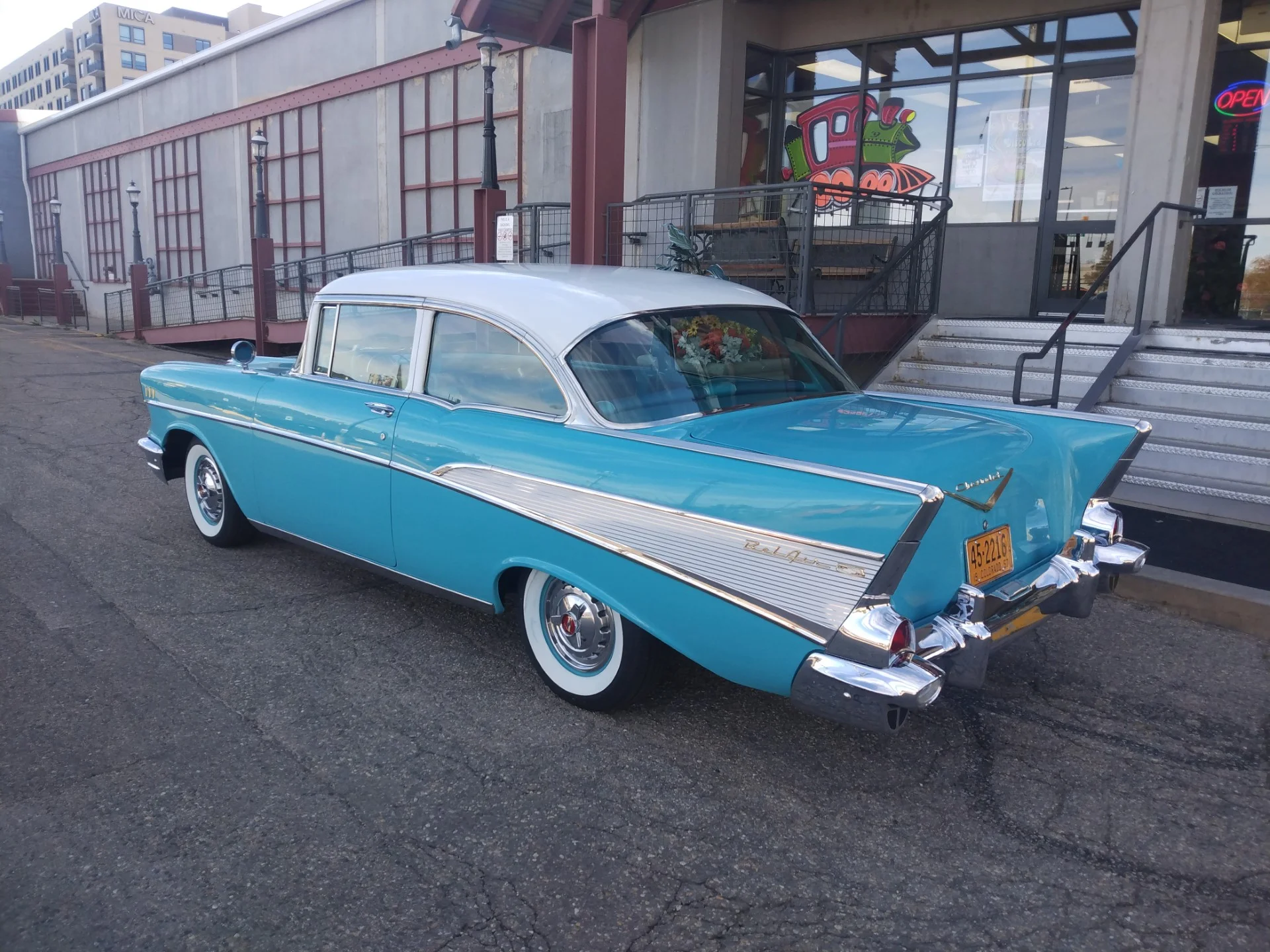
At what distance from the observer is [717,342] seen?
414 cm

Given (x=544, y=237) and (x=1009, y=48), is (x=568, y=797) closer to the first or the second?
(x=1009, y=48)

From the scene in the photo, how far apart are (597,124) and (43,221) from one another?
3513cm

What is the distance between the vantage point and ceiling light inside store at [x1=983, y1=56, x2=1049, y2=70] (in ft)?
34.1

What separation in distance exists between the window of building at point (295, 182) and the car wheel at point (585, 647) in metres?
17.4

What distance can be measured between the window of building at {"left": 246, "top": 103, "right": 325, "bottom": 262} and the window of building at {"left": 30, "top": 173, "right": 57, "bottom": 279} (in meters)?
19.0

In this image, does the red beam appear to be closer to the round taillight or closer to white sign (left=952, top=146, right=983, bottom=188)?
white sign (left=952, top=146, right=983, bottom=188)

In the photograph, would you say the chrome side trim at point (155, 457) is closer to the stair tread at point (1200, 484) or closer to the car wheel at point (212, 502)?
the car wheel at point (212, 502)

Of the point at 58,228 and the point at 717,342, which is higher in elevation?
the point at 58,228

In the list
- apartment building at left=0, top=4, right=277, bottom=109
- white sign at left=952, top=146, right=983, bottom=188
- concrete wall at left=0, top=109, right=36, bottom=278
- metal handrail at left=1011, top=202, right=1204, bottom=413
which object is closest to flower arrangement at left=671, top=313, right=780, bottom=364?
metal handrail at left=1011, top=202, right=1204, bottom=413

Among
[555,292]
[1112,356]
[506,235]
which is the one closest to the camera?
[555,292]

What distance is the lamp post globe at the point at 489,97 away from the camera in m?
11.4

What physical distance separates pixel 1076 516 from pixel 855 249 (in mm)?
7087

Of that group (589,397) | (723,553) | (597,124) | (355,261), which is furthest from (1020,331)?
(355,261)

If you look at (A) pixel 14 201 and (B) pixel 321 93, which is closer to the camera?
(B) pixel 321 93
